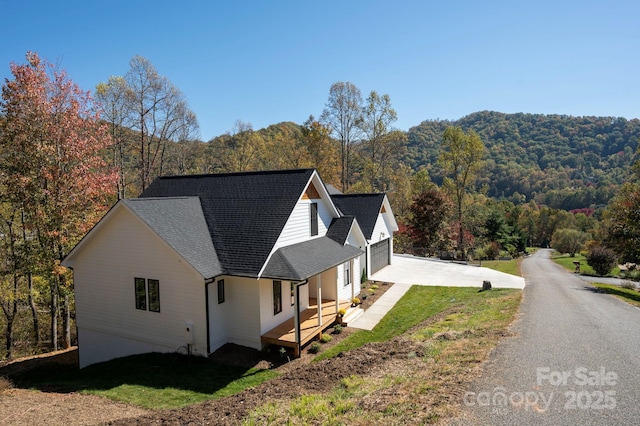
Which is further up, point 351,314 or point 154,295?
point 154,295

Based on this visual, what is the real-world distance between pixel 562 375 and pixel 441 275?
57.6ft

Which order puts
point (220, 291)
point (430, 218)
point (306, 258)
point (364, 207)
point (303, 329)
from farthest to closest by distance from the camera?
point (430, 218), point (364, 207), point (306, 258), point (303, 329), point (220, 291)

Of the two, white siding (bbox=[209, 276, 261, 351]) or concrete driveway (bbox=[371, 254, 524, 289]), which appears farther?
concrete driveway (bbox=[371, 254, 524, 289])

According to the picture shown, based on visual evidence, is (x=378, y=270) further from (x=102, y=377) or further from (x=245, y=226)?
(x=102, y=377)

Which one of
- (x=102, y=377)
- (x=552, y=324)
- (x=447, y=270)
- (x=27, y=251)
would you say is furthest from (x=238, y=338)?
(x=447, y=270)

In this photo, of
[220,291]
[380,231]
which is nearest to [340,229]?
[220,291]

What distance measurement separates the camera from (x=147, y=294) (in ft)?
43.7

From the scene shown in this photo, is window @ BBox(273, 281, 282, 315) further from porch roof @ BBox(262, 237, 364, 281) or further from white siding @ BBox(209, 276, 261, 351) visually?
porch roof @ BBox(262, 237, 364, 281)

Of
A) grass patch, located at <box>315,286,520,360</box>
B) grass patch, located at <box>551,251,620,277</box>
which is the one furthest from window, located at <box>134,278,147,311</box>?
grass patch, located at <box>551,251,620,277</box>

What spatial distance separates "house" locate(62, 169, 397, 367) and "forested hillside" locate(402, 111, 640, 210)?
96141 mm

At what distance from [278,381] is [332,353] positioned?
330 centimetres

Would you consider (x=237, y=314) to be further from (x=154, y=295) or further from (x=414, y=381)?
(x=414, y=381)

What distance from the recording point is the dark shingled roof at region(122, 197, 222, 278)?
1254 cm

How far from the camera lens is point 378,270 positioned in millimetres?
26516
